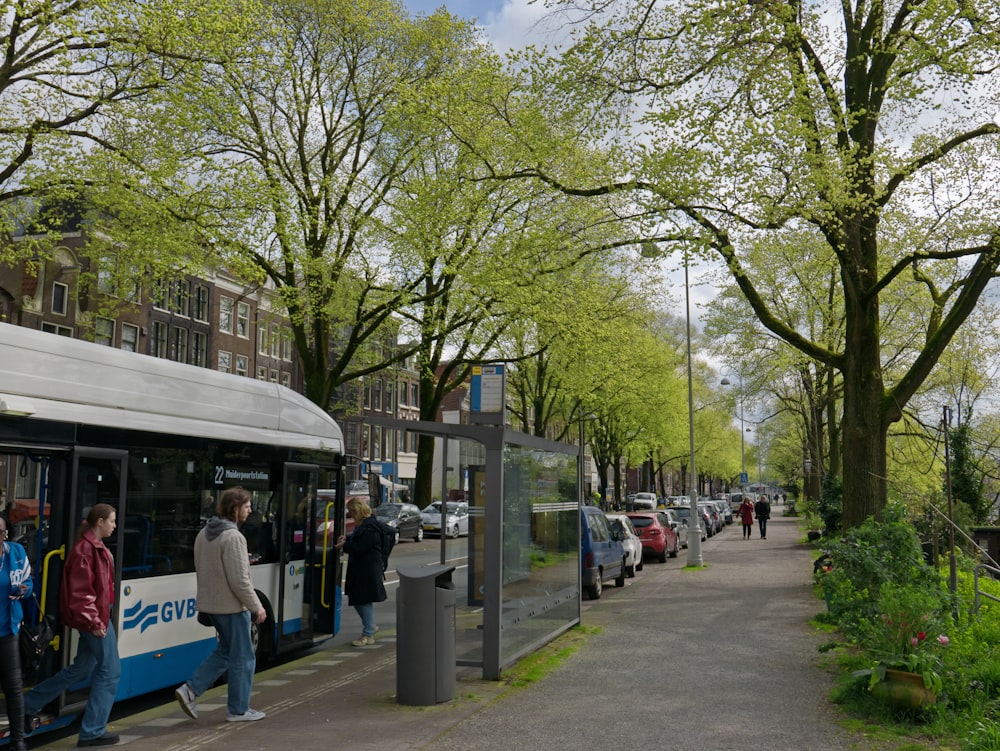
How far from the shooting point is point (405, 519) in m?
36.2

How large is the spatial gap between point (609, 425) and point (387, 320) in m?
31.4

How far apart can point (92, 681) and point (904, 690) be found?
5.91m

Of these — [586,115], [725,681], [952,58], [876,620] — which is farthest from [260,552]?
[952,58]

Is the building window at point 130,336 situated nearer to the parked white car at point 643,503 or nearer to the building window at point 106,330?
the building window at point 106,330

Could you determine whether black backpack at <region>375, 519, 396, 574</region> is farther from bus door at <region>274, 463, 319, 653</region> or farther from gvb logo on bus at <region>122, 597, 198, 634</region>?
gvb logo on bus at <region>122, 597, 198, 634</region>

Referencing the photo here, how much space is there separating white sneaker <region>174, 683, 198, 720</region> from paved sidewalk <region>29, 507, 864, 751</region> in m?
0.12

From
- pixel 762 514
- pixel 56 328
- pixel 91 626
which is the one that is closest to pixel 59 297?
pixel 56 328

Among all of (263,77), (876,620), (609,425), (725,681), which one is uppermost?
(263,77)

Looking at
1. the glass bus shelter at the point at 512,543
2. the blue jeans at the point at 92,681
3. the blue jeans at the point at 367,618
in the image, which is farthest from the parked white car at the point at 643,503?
the blue jeans at the point at 92,681

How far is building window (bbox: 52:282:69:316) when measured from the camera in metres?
38.8

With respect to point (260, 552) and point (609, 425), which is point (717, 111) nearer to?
point (260, 552)

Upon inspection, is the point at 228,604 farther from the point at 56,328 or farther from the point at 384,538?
the point at 56,328

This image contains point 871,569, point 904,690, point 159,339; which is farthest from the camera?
point 159,339

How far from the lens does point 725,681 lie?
9117mm
